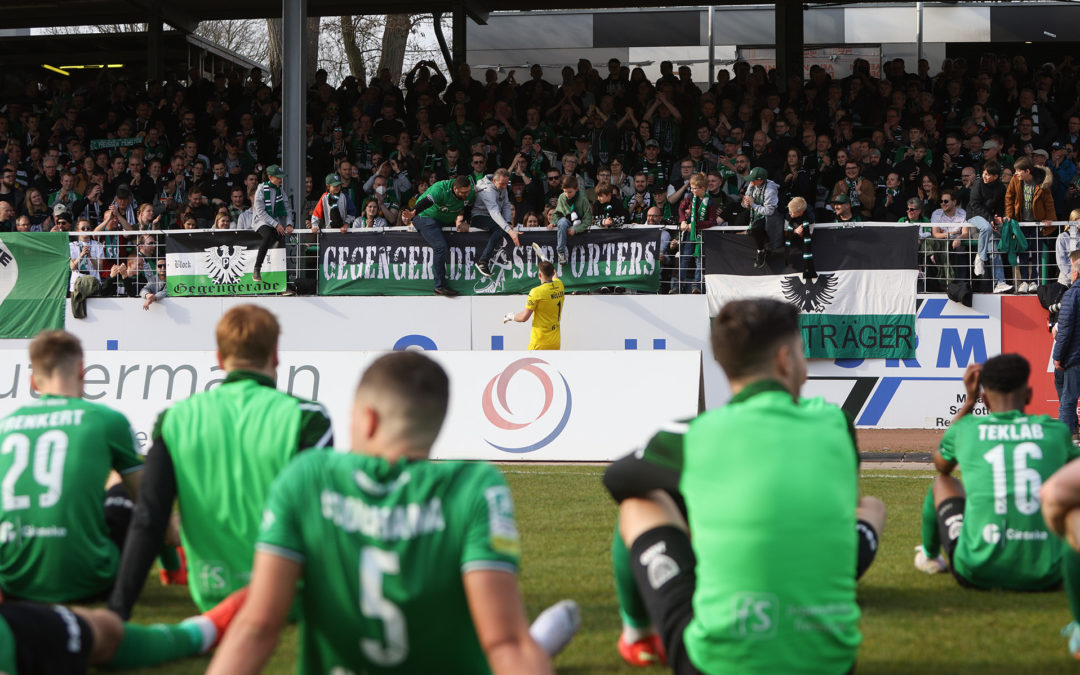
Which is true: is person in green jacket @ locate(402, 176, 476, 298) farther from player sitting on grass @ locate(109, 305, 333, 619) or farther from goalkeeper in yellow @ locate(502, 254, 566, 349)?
player sitting on grass @ locate(109, 305, 333, 619)

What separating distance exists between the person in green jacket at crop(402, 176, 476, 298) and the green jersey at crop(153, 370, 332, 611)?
41.7 feet

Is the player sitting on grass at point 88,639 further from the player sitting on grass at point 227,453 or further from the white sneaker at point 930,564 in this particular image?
the white sneaker at point 930,564

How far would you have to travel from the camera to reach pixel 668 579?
13.8 ft

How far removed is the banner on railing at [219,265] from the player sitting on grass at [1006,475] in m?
13.5

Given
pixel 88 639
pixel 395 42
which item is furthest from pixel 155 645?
pixel 395 42

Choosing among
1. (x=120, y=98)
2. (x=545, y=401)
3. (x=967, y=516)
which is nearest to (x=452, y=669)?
(x=967, y=516)

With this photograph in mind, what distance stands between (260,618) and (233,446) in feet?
7.07

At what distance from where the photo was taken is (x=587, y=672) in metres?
4.96

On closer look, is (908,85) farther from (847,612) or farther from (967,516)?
(847,612)

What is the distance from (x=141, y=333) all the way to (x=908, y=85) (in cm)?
1349

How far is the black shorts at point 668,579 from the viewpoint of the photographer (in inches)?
159

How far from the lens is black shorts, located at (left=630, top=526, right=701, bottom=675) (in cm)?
403

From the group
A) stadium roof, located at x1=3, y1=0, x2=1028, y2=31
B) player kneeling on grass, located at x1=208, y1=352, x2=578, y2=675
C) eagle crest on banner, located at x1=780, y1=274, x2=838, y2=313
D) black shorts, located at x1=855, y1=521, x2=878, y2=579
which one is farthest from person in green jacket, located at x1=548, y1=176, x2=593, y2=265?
player kneeling on grass, located at x1=208, y1=352, x2=578, y2=675

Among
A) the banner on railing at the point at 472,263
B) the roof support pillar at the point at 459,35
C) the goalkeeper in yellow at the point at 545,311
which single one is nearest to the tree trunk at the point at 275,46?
the roof support pillar at the point at 459,35
